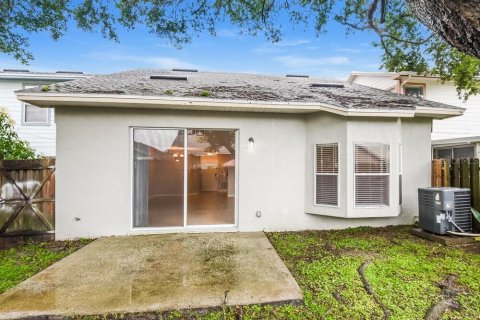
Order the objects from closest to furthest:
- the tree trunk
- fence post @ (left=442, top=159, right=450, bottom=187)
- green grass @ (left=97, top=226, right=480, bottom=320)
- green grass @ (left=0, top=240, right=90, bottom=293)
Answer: the tree trunk < green grass @ (left=97, top=226, right=480, bottom=320) < green grass @ (left=0, top=240, right=90, bottom=293) < fence post @ (left=442, top=159, right=450, bottom=187)

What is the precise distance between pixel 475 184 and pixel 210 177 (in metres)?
5.93

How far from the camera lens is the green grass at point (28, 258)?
12.3 ft

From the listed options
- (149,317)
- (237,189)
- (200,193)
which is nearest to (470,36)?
(149,317)

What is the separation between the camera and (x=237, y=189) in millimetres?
6227

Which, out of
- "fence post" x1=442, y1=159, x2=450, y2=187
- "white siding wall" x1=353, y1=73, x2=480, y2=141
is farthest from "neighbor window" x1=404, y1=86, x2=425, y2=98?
"fence post" x1=442, y1=159, x2=450, y2=187

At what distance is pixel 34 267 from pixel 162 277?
2.28m

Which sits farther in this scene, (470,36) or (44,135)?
(44,135)

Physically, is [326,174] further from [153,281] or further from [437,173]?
[153,281]

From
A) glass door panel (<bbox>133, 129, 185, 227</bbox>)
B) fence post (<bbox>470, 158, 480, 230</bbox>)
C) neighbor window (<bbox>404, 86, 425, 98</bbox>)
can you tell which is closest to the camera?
fence post (<bbox>470, 158, 480, 230</bbox>)

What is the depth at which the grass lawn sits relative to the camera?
2.82 m

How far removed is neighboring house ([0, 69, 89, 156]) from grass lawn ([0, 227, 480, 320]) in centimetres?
723

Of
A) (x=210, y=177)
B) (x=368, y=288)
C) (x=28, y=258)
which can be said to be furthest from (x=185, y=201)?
(x=368, y=288)

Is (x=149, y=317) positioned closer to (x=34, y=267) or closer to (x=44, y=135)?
(x=34, y=267)

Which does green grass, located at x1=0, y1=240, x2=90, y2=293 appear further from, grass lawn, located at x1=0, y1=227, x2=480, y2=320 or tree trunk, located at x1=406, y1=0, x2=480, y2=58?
tree trunk, located at x1=406, y1=0, x2=480, y2=58
